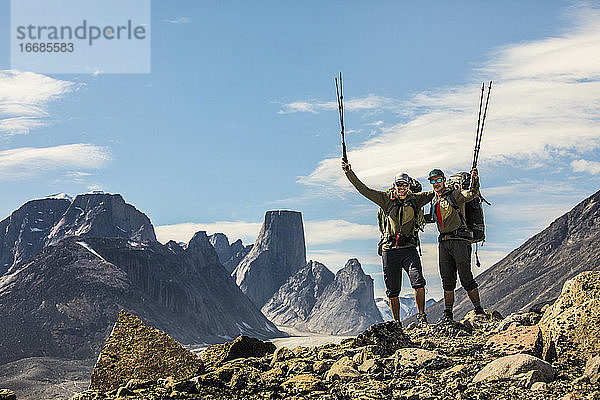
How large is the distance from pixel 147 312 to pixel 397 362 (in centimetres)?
15558

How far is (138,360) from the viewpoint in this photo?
9750 mm

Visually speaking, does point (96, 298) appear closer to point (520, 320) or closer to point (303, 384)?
point (520, 320)

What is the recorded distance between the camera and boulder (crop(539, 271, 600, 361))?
28.6 ft

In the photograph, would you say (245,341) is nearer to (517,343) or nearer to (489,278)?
(517,343)

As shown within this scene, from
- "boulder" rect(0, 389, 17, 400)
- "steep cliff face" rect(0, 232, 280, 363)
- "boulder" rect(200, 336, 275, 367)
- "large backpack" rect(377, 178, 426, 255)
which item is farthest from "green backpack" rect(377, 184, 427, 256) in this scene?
"steep cliff face" rect(0, 232, 280, 363)

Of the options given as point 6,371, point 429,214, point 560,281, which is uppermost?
point 429,214

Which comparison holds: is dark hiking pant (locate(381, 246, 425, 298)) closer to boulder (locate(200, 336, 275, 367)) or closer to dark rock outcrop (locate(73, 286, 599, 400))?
dark rock outcrop (locate(73, 286, 599, 400))

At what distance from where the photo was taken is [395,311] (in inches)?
508

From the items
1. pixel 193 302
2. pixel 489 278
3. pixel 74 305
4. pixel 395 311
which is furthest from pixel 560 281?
pixel 395 311

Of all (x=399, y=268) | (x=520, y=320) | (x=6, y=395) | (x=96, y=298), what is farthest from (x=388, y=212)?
(x=96, y=298)

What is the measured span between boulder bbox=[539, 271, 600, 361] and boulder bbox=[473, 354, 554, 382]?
0.75m

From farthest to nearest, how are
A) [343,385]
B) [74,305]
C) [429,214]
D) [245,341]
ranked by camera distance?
[74,305] < [429,214] < [245,341] < [343,385]

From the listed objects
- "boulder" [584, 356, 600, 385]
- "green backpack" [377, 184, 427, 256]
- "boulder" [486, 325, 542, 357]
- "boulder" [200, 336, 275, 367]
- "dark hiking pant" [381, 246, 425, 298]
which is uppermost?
"green backpack" [377, 184, 427, 256]

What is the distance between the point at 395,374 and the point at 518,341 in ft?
6.01
